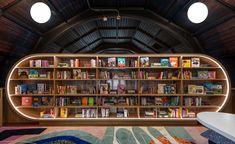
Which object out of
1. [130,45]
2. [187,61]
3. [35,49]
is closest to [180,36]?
[187,61]

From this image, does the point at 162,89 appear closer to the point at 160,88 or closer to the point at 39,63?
the point at 160,88

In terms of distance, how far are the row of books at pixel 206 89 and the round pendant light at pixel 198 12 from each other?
2.08m

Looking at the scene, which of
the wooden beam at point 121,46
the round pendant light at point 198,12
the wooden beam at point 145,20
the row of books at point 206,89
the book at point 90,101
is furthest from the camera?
the wooden beam at point 121,46

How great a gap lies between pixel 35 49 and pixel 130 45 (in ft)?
17.2

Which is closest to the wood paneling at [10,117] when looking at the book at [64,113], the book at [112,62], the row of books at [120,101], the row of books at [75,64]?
the book at [64,113]

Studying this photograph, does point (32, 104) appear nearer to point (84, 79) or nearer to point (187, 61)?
point (84, 79)

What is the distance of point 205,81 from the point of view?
14.6ft

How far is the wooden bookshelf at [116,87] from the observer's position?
13.8 ft

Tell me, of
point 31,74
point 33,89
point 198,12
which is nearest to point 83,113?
point 33,89

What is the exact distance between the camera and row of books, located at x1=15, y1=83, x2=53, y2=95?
420cm

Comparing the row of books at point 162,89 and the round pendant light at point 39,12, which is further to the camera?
the row of books at point 162,89

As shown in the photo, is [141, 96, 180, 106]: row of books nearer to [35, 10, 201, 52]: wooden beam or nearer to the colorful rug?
the colorful rug

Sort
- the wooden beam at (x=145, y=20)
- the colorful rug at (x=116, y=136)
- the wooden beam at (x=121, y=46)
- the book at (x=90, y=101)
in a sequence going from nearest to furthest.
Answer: the colorful rug at (x=116, y=136) → the book at (x=90, y=101) → the wooden beam at (x=145, y=20) → the wooden beam at (x=121, y=46)

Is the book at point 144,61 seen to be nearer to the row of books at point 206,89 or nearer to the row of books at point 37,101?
the row of books at point 206,89
